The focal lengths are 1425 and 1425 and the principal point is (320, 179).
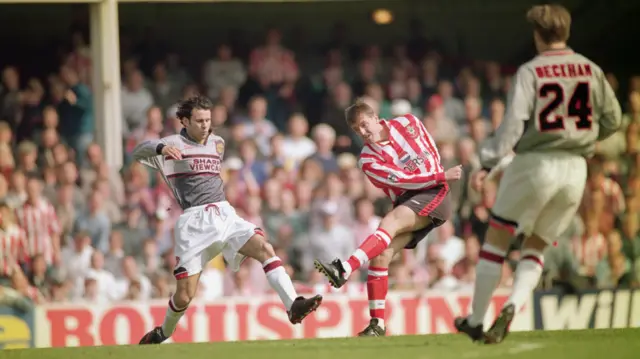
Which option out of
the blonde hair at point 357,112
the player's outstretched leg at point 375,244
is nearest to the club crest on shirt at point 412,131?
the blonde hair at point 357,112

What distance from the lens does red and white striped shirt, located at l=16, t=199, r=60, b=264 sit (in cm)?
1529

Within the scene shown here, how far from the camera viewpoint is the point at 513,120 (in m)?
8.73

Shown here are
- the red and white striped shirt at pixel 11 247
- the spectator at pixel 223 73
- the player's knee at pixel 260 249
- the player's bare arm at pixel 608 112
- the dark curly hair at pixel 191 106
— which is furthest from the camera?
the spectator at pixel 223 73

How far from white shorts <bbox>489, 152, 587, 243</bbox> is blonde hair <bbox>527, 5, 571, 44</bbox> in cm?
73

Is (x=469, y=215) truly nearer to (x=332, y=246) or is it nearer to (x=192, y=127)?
(x=332, y=246)

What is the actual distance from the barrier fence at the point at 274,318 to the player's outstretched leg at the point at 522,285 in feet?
17.8

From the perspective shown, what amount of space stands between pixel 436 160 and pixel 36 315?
4978 millimetres

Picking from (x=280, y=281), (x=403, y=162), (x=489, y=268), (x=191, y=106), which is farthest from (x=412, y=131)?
(x=489, y=268)

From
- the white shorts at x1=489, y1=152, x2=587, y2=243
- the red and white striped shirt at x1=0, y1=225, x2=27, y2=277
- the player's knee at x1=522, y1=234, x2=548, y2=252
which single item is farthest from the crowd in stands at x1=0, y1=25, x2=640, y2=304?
the white shorts at x1=489, y1=152, x2=587, y2=243

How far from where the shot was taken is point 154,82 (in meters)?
17.9

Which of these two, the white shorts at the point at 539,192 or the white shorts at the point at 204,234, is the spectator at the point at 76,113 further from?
the white shorts at the point at 539,192

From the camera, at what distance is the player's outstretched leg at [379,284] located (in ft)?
36.6

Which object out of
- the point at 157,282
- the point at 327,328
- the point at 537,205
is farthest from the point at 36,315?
the point at 537,205

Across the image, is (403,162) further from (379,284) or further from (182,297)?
(182,297)
